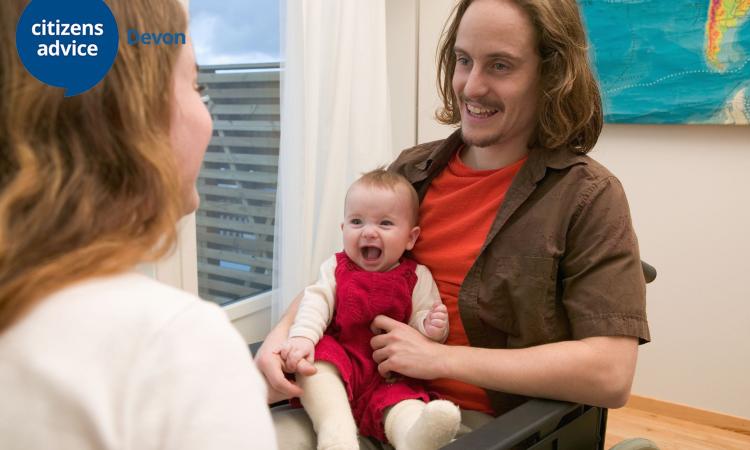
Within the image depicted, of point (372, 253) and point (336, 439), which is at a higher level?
point (372, 253)

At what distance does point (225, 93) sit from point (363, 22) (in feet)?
1.91

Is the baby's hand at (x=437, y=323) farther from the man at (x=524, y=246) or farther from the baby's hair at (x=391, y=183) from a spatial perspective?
the baby's hair at (x=391, y=183)

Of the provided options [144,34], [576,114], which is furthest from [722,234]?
[144,34]

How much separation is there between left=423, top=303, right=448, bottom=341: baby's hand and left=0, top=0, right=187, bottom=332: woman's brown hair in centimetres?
78

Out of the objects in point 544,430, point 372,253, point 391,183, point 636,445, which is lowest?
point 636,445

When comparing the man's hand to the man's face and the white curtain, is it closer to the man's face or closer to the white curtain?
the man's face

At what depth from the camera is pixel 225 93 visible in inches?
77.8

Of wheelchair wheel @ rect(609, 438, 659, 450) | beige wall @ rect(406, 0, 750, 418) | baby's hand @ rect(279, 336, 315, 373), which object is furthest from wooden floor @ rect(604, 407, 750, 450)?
baby's hand @ rect(279, 336, 315, 373)

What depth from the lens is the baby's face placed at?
1.40 m

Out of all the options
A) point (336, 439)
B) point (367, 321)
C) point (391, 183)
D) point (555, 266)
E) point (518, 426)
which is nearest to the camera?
point (518, 426)

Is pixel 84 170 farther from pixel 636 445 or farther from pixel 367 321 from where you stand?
pixel 636 445

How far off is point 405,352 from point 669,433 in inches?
66.8

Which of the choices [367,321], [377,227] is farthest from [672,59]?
[367,321]

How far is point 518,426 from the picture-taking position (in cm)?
101
